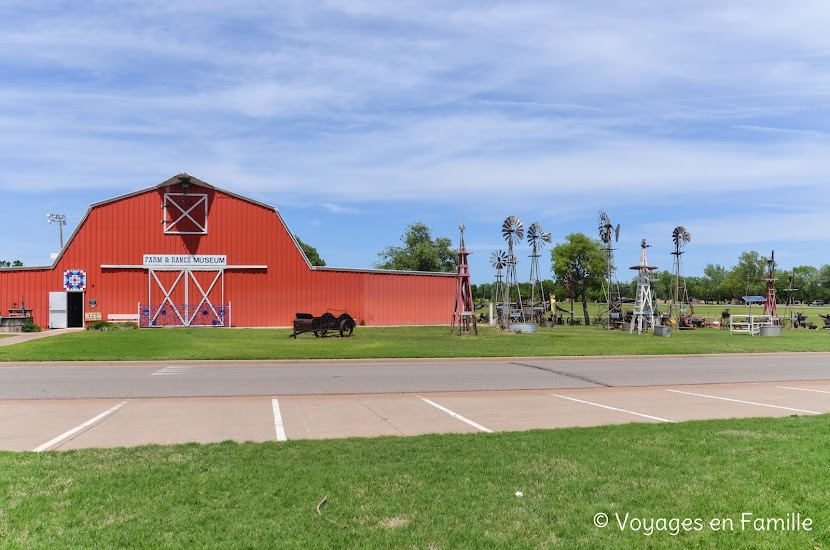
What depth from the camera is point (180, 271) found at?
39.2 metres

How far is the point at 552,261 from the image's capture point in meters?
61.0

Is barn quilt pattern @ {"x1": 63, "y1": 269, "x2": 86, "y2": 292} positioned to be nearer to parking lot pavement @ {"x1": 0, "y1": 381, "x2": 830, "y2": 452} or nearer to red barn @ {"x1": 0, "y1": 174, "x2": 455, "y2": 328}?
red barn @ {"x1": 0, "y1": 174, "x2": 455, "y2": 328}

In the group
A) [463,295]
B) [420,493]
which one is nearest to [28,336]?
[463,295]

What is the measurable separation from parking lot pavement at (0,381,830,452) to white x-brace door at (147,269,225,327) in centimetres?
2873

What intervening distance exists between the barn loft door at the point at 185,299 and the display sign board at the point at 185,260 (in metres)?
0.39

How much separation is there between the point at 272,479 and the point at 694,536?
3.65 m

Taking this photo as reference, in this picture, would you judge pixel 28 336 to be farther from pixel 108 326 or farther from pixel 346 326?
pixel 346 326

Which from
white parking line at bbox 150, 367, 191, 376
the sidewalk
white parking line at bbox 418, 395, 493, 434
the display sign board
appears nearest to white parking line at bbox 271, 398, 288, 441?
white parking line at bbox 418, 395, 493, 434

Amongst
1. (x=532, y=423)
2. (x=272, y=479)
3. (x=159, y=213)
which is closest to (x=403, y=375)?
(x=532, y=423)

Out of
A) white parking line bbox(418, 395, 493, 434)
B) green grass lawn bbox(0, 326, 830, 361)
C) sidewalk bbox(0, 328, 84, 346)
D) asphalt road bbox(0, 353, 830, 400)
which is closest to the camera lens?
white parking line bbox(418, 395, 493, 434)

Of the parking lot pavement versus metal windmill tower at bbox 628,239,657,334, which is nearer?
the parking lot pavement

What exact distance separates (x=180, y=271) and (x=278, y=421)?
32552 mm

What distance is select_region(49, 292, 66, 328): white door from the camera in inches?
1468

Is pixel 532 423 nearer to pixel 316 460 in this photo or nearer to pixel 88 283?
pixel 316 460
